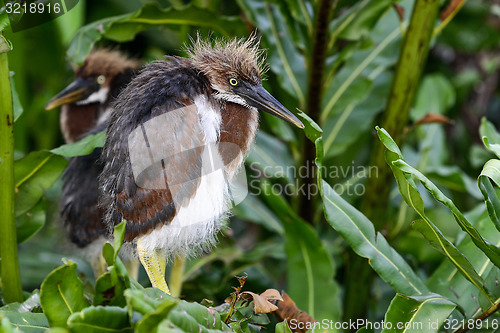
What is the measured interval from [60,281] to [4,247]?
19.6 inches

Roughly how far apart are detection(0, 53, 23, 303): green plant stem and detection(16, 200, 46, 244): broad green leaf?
0.55ft

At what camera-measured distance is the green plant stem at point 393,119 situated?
6.40 ft

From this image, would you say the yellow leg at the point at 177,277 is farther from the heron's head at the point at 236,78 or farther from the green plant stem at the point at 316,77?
the heron's head at the point at 236,78

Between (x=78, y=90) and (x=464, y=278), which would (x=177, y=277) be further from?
(x=464, y=278)

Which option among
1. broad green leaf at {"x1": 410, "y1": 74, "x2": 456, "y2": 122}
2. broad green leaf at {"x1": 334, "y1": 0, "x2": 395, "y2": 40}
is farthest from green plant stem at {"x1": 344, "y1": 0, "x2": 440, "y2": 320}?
broad green leaf at {"x1": 410, "y1": 74, "x2": 456, "y2": 122}

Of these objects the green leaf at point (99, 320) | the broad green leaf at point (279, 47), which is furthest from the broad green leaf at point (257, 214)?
the green leaf at point (99, 320)

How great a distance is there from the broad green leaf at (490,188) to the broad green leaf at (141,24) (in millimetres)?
1204

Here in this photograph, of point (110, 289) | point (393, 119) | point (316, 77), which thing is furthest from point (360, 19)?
point (110, 289)

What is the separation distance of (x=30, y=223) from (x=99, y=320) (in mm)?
763

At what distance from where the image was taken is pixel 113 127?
1.51m

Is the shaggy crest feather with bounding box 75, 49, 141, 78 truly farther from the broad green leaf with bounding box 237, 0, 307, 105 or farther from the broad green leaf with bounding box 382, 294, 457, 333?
the broad green leaf with bounding box 382, 294, 457, 333

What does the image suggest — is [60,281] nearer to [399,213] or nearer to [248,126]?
[248,126]

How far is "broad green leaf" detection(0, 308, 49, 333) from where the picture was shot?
128 cm

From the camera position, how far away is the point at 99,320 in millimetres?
1125
